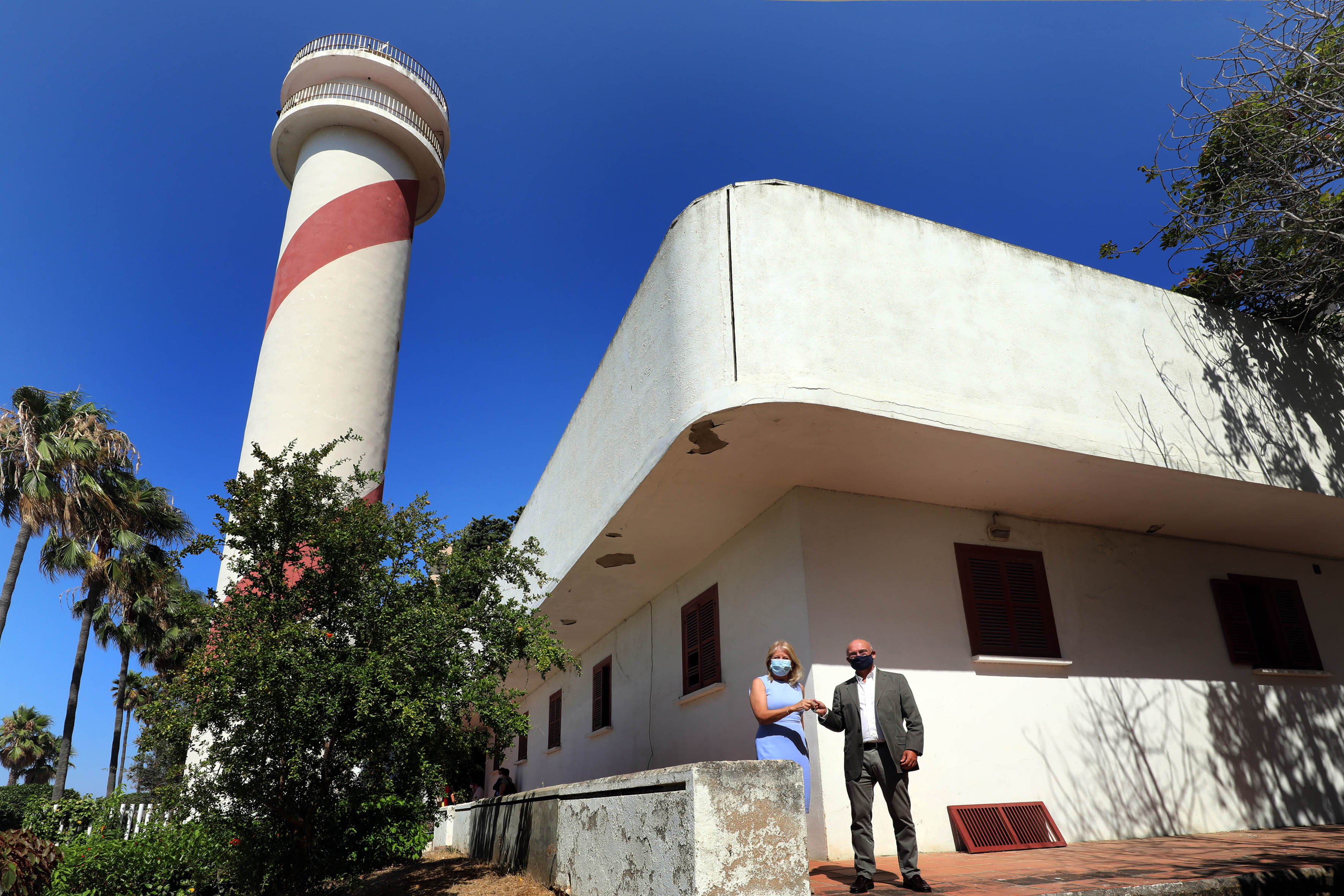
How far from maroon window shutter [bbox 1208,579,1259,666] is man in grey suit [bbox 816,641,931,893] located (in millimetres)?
Result: 5987

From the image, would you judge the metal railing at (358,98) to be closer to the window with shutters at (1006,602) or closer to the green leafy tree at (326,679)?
the green leafy tree at (326,679)

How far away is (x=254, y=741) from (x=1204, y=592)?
9.55 metres

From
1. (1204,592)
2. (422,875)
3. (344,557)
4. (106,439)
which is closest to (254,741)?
(344,557)

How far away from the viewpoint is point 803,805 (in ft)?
12.3

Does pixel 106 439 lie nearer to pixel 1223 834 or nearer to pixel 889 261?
pixel 889 261

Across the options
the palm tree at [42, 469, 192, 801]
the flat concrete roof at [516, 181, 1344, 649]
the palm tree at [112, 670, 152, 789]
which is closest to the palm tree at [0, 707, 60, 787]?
the palm tree at [112, 670, 152, 789]

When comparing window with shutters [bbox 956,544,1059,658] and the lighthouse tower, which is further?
the lighthouse tower

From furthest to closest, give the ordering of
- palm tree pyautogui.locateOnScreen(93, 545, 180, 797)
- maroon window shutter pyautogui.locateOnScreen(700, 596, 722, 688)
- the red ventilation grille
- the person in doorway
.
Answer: palm tree pyautogui.locateOnScreen(93, 545, 180, 797), the person in doorway, maroon window shutter pyautogui.locateOnScreen(700, 596, 722, 688), the red ventilation grille

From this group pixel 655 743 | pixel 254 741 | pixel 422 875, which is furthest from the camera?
pixel 655 743

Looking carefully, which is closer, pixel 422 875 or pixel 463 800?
pixel 422 875

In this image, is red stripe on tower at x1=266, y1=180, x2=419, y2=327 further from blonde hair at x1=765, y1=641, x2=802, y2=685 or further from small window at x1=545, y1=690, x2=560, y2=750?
blonde hair at x1=765, y1=641, x2=802, y2=685

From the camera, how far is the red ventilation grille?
6500mm

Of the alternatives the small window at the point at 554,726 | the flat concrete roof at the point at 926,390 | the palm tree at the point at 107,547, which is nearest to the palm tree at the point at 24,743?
the palm tree at the point at 107,547

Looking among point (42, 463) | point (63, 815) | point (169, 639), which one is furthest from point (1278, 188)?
point (169, 639)
